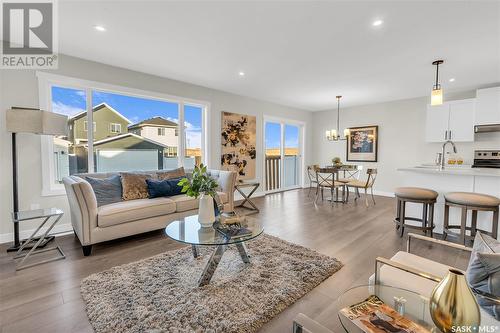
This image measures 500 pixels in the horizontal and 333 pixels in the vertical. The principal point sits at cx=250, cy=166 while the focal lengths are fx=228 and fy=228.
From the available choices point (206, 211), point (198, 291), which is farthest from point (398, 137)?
point (198, 291)

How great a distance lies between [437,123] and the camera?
5.14 m

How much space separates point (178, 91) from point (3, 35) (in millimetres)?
2376

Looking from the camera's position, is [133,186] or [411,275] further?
[133,186]

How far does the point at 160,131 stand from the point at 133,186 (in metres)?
1.38

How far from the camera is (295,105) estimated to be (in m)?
6.84

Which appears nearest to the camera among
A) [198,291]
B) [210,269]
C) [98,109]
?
[198,291]

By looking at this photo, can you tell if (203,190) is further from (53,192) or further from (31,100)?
(31,100)

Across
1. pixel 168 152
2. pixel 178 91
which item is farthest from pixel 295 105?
pixel 168 152

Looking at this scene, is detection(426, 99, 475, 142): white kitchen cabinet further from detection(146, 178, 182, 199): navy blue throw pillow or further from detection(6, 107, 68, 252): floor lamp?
detection(6, 107, 68, 252): floor lamp

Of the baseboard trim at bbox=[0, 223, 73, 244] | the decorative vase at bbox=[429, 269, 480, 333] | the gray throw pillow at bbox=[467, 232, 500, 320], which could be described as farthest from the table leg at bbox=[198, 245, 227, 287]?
the baseboard trim at bbox=[0, 223, 73, 244]

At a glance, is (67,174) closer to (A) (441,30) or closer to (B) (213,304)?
(B) (213,304)

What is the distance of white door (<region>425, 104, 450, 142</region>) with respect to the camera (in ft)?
16.5

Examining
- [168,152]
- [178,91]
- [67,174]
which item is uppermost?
[178,91]

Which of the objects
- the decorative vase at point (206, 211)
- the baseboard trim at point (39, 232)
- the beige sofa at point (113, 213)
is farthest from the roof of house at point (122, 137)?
the decorative vase at point (206, 211)
